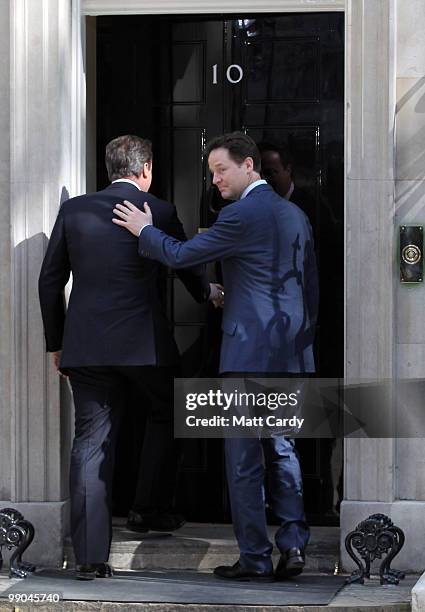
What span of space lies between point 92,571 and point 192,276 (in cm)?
140

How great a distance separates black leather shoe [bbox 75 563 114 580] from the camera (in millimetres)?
6887

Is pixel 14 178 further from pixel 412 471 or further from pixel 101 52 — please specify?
pixel 412 471

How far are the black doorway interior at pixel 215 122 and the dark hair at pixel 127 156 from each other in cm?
72

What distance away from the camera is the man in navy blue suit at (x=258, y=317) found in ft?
22.1

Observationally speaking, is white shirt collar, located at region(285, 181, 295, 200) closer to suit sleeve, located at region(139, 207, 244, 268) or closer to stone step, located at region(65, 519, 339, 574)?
suit sleeve, located at region(139, 207, 244, 268)

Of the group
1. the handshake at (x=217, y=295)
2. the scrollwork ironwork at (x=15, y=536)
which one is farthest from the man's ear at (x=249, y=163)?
the scrollwork ironwork at (x=15, y=536)

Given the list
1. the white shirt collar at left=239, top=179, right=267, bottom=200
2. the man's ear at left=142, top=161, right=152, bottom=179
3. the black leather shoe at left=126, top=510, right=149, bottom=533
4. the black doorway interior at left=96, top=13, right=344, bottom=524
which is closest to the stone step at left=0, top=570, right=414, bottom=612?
the black leather shoe at left=126, top=510, right=149, bottom=533

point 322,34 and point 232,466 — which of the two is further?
point 322,34

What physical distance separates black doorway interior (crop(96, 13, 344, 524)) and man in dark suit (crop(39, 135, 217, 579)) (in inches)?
29.3

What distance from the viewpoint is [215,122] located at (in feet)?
25.3

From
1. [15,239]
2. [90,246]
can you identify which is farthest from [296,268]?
[15,239]

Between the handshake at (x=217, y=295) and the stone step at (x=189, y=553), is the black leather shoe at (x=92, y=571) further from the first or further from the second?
the handshake at (x=217, y=295)

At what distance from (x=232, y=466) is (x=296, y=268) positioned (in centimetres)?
91

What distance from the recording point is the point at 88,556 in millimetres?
6852
